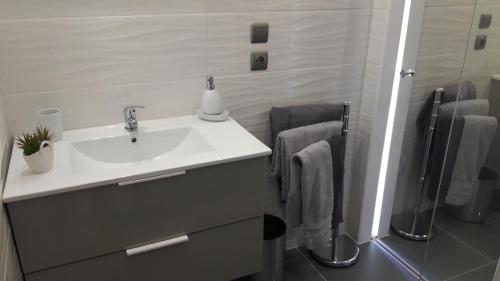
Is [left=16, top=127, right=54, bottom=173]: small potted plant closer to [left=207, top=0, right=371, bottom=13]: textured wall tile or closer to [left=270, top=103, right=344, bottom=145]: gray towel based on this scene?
[left=207, top=0, right=371, bottom=13]: textured wall tile

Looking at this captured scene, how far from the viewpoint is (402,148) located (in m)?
2.24

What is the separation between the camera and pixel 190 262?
150 cm

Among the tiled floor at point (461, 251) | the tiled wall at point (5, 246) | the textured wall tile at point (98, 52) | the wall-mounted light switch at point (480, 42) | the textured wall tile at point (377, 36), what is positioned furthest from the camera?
the textured wall tile at point (377, 36)

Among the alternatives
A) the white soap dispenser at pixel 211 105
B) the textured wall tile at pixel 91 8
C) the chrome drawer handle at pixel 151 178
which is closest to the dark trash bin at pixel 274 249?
the white soap dispenser at pixel 211 105

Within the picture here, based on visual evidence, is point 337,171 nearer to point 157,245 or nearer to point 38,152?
point 157,245

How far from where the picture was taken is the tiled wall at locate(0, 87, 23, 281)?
1.05 m

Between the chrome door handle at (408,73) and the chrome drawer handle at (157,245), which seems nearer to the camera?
the chrome drawer handle at (157,245)

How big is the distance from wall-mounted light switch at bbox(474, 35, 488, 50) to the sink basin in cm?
122

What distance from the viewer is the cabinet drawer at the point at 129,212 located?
122cm

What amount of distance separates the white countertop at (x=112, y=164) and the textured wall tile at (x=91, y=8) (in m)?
0.45

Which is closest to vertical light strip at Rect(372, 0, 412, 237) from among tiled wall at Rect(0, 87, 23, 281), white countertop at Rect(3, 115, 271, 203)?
white countertop at Rect(3, 115, 271, 203)

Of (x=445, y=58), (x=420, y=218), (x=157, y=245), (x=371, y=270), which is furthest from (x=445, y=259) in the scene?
(x=157, y=245)

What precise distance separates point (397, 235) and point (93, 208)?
5.86 feet

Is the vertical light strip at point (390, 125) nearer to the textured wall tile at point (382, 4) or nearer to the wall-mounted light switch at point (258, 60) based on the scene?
the textured wall tile at point (382, 4)
